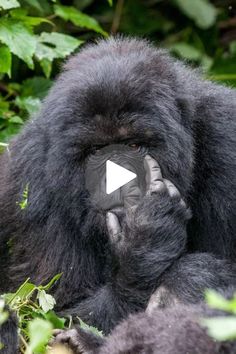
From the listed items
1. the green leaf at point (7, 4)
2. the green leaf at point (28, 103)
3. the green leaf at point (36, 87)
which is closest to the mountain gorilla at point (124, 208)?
the green leaf at point (7, 4)

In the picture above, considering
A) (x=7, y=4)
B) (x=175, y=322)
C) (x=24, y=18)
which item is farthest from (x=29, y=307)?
(x=24, y=18)

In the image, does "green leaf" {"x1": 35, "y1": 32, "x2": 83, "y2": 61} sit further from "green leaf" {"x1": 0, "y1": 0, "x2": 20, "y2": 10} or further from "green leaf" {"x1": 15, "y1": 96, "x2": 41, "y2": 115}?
"green leaf" {"x1": 0, "y1": 0, "x2": 20, "y2": 10}

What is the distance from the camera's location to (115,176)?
439 cm

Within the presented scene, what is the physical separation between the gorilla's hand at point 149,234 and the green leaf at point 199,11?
11.7 ft

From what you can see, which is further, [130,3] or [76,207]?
[130,3]

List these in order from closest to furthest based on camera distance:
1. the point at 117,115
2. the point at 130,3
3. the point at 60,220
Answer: the point at 117,115
the point at 60,220
the point at 130,3

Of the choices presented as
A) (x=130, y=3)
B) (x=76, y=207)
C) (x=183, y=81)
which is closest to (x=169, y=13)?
(x=130, y=3)

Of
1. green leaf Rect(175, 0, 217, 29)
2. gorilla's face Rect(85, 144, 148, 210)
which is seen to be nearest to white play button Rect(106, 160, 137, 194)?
gorilla's face Rect(85, 144, 148, 210)

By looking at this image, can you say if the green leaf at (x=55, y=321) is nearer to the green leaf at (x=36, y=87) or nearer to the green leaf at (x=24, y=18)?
the green leaf at (x=24, y=18)

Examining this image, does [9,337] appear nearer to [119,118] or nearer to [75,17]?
[119,118]

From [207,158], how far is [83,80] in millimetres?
771

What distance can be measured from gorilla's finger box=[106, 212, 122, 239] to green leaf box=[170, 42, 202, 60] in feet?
11.4

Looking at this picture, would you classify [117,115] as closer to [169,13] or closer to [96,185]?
[96,185]

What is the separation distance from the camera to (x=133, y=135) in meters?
4.45
